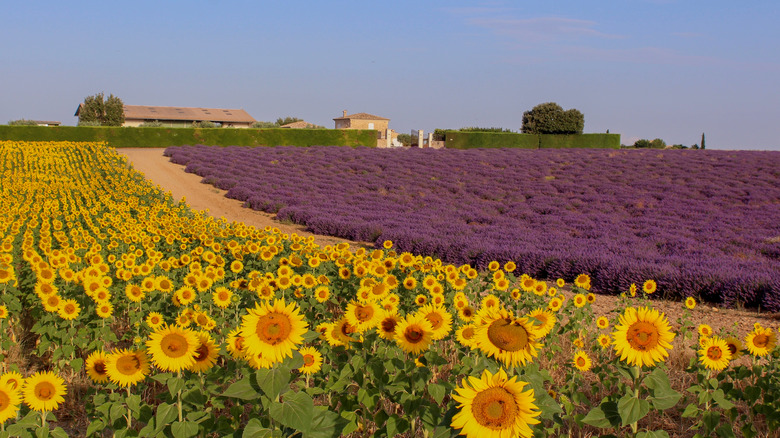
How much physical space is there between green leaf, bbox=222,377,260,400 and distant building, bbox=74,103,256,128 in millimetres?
70300

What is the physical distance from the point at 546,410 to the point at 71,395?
3757mm

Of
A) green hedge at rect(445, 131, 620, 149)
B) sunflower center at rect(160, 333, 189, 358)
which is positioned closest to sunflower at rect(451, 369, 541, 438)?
sunflower center at rect(160, 333, 189, 358)

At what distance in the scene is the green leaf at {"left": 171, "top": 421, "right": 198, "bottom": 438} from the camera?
2568 mm

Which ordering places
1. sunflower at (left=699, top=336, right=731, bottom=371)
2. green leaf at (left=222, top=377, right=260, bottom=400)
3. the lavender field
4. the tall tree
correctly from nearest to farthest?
1. green leaf at (left=222, top=377, right=260, bottom=400)
2. sunflower at (left=699, top=336, right=731, bottom=371)
3. the lavender field
4. the tall tree

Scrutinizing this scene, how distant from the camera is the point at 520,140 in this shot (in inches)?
1918

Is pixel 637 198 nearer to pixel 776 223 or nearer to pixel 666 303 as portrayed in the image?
pixel 776 223

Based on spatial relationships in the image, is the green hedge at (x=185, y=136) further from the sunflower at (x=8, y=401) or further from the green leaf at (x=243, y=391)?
the green leaf at (x=243, y=391)

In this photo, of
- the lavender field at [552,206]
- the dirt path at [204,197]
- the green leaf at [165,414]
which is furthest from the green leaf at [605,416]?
the dirt path at [204,197]

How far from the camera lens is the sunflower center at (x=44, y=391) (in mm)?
2930

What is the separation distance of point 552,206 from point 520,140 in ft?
109

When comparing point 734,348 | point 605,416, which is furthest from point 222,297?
point 734,348

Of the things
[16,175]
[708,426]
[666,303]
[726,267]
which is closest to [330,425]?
[708,426]

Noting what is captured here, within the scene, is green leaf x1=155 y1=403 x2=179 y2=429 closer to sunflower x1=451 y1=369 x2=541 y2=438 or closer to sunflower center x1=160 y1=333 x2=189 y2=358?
sunflower center x1=160 y1=333 x2=189 y2=358

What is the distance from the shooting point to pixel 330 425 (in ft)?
7.63
